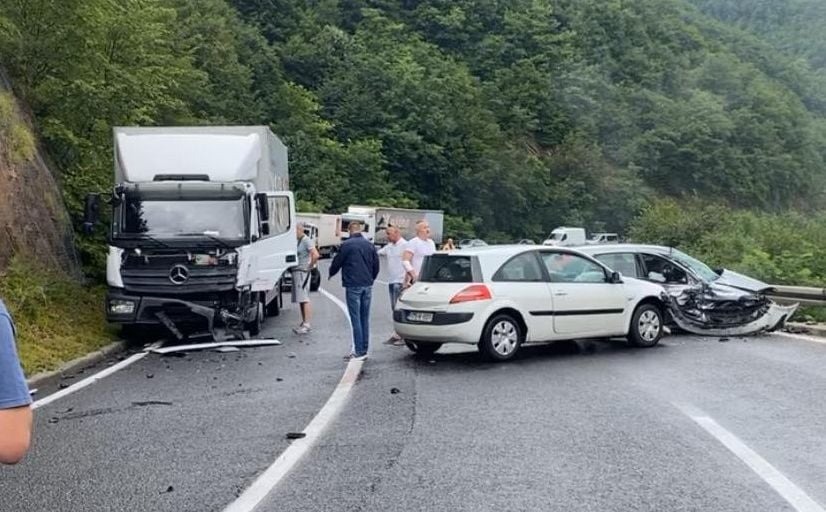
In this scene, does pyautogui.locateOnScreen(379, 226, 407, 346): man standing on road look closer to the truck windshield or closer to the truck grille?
the truck windshield

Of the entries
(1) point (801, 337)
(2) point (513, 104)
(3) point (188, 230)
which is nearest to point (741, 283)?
(1) point (801, 337)

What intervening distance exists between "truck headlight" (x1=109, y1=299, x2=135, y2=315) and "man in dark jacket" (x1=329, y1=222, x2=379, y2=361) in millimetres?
3429

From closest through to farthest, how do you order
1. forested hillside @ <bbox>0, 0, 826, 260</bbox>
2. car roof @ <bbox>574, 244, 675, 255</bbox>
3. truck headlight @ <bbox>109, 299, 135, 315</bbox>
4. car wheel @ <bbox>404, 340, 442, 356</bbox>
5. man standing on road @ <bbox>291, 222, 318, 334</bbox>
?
1. car wheel @ <bbox>404, 340, 442, 356</bbox>
2. truck headlight @ <bbox>109, 299, 135, 315</bbox>
3. car roof @ <bbox>574, 244, 675, 255</bbox>
4. man standing on road @ <bbox>291, 222, 318, 334</bbox>
5. forested hillside @ <bbox>0, 0, 826, 260</bbox>

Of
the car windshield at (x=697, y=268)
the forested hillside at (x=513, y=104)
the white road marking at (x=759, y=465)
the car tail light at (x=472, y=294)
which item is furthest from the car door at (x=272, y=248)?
the forested hillside at (x=513, y=104)

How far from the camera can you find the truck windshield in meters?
14.3

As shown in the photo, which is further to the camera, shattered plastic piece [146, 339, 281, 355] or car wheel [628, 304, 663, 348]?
shattered plastic piece [146, 339, 281, 355]

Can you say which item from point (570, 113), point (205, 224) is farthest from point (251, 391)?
point (570, 113)

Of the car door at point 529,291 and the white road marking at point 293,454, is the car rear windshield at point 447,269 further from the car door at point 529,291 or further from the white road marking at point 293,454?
the white road marking at point 293,454

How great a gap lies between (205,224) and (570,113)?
76.7 metres

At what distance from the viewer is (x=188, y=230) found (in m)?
14.3

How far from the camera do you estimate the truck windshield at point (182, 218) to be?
14.3 m

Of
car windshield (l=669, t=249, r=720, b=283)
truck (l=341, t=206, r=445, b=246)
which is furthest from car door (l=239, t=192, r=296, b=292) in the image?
truck (l=341, t=206, r=445, b=246)

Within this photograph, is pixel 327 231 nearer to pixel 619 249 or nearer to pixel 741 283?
pixel 619 249

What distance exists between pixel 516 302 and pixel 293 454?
5618mm
